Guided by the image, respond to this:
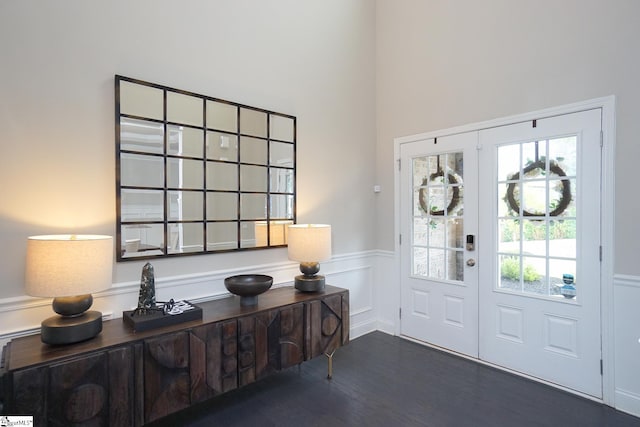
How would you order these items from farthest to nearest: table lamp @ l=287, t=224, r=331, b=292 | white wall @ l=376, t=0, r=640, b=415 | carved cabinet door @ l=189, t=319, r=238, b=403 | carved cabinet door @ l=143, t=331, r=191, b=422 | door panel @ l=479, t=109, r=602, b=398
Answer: table lamp @ l=287, t=224, r=331, b=292 → door panel @ l=479, t=109, r=602, b=398 → white wall @ l=376, t=0, r=640, b=415 → carved cabinet door @ l=189, t=319, r=238, b=403 → carved cabinet door @ l=143, t=331, r=191, b=422

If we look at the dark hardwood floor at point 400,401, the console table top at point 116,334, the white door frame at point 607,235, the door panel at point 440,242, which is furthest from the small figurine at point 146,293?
the white door frame at point 607,235

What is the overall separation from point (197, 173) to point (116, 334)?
119cm

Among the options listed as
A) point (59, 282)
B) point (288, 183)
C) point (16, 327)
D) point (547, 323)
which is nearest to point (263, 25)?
point (288, 183)

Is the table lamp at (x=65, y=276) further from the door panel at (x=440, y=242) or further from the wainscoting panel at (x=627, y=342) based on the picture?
the wainscoting panel at (x=627, y=342)

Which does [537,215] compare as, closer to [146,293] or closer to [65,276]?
[146,293]

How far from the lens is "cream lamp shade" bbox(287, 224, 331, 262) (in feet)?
9.21

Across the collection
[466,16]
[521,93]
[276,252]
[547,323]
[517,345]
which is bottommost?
[517,345]

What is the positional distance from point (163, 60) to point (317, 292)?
2120mm

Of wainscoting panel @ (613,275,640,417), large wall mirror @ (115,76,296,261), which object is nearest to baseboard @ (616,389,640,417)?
wainscoting panel @ (613,275,640,417)

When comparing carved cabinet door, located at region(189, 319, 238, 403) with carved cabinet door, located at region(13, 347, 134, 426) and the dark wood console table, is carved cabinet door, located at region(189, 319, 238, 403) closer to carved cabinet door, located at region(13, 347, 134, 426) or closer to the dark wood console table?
the dark wood console table

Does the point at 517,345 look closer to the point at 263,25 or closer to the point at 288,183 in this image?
the point at 288,183

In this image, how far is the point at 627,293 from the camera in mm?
2400

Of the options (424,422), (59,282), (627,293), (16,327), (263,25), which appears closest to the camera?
(59,282)

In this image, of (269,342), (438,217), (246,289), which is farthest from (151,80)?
(438,217)
